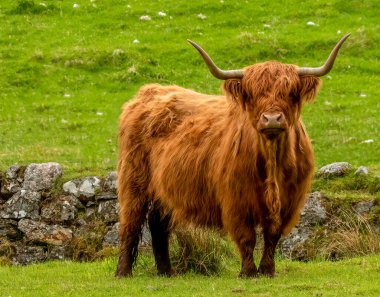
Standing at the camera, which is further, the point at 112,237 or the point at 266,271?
the point at 112,237

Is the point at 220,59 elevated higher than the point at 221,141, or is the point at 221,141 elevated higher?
the point at 221,141

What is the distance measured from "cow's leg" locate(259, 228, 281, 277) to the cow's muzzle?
1220 millimetres

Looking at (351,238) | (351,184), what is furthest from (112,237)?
(351,238)

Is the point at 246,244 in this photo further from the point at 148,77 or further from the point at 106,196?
the point at 148,77

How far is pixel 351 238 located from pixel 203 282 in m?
3.44

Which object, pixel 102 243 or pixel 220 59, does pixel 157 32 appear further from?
pixel 102 243

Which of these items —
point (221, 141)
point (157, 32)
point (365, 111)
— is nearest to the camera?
point (221, 141)

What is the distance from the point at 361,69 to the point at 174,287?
13718 millimetres

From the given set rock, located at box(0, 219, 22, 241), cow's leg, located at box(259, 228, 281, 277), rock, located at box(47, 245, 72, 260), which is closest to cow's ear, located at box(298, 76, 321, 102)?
cow's leg, located at box(259, 228, 281, 277)

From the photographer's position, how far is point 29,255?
15.1 metres

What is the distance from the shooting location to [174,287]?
9.90 m

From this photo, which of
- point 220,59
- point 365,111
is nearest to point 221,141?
point 365,111

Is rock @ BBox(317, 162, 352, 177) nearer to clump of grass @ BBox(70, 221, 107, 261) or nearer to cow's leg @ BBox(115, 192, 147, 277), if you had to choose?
clump of grass @ BBox(70, 221, 107, 261)

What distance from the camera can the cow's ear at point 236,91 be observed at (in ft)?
32.9
